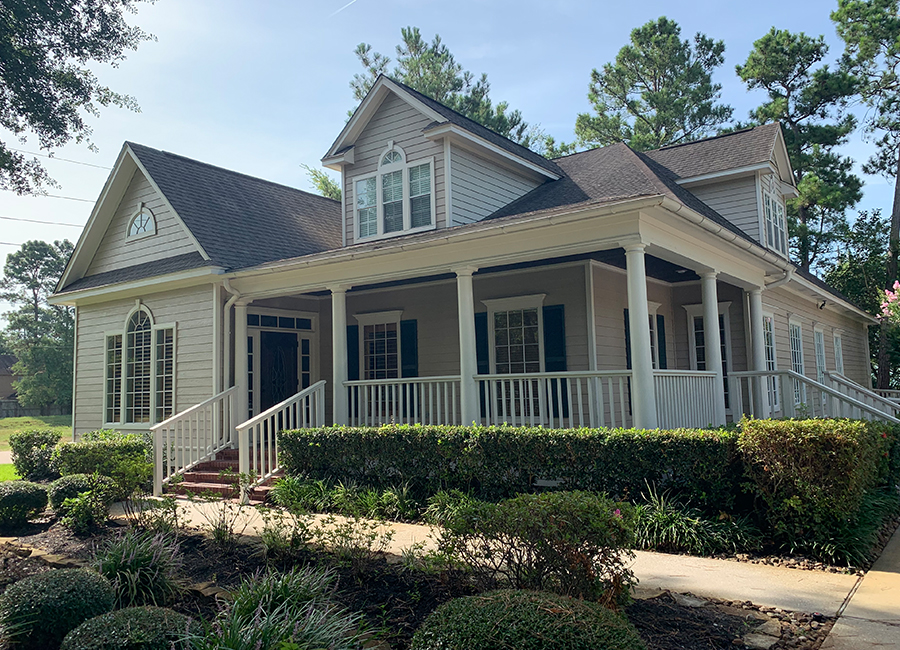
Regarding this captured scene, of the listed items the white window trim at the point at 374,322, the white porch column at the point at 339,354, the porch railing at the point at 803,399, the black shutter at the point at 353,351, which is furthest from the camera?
the black shutter at the point at 353,351

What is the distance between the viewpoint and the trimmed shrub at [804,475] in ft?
19.8

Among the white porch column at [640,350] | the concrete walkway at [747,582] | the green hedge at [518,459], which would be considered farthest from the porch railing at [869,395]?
the concrete walkway at [747,582]

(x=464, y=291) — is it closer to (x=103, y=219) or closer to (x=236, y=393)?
(x=236, y=393)

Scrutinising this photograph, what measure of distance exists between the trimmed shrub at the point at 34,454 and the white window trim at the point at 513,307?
8.51 m

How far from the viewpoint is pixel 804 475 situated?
6098 mm

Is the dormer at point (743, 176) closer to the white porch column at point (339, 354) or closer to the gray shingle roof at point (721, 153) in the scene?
the gray shingle roof at point (721, 153)

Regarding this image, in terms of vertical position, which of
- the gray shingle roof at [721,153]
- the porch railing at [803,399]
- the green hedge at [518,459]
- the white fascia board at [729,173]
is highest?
the gray shingle roof at [721,153]

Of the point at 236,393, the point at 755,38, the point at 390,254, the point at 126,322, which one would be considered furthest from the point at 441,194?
the point at 755,38

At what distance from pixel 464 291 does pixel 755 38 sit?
2407 centimetres

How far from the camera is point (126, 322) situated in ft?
44.7

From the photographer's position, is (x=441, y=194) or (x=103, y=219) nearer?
(x=441, y=194)

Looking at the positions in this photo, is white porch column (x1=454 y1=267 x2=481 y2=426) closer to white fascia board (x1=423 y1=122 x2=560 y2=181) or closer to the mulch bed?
white fascia board (x1=423 y1=122 x2=560 y2=181)

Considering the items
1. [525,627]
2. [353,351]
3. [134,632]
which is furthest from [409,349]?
[525,627]

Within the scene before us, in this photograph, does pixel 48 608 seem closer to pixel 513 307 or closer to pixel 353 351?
pixel 513 307
